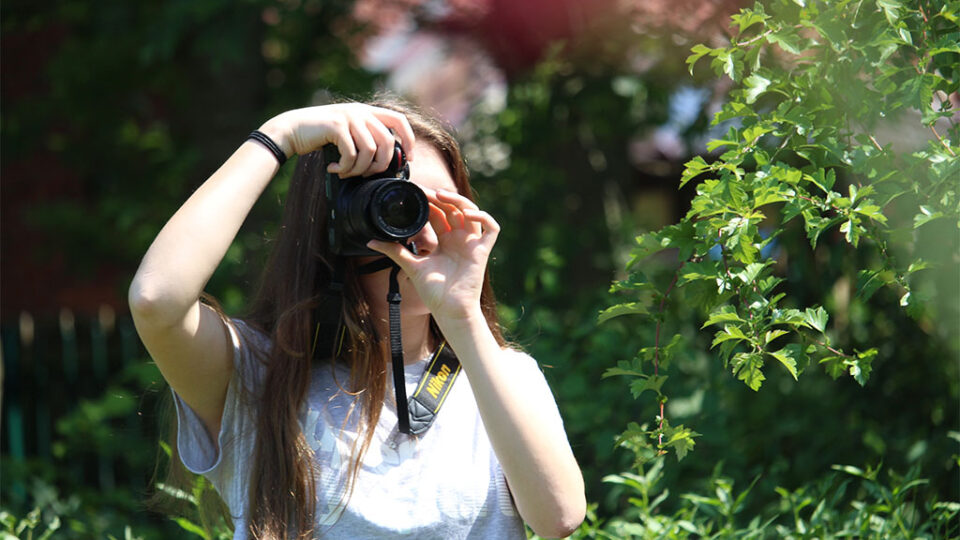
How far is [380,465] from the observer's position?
5.17ft

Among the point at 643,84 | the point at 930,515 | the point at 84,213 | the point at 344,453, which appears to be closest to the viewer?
the point at 344,453

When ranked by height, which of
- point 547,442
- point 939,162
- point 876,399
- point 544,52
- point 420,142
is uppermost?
point 420,142

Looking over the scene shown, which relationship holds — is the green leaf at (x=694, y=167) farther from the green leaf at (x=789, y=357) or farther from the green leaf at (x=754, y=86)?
the green leaf at (x=789, y=357)

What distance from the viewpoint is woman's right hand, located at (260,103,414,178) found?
1534 millimetres

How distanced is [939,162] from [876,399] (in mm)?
1598

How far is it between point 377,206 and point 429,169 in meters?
0.26

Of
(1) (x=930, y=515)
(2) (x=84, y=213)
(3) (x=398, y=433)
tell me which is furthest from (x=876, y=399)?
(2) (x=84, y=213)

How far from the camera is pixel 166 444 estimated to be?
2098mm

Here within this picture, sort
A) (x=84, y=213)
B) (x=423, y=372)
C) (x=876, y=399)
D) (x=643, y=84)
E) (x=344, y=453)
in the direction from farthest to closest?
(x=84, y=213) < (x=643, y=84) < (x=876, y=399) < (x=423, y=372) < (x=344, y=453)

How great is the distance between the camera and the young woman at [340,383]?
148cm

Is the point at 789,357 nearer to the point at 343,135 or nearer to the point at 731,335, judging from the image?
the point at 731,335

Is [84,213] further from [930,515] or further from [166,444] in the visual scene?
[930,515]

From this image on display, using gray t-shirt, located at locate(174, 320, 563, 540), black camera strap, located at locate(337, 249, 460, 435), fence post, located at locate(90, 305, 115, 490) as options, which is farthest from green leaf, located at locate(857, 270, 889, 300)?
fence post, located at locate(90, 305, 115, 490)

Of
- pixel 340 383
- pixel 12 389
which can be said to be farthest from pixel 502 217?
pixel 340 383
